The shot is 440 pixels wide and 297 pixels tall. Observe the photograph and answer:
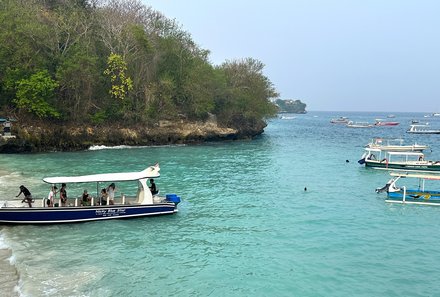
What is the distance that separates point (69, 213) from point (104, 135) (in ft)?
121

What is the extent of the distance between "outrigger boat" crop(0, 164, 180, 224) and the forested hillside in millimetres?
32071

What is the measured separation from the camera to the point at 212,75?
7031cm

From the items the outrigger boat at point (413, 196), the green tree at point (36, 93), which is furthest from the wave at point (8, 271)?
the green tree at point (36, 93)

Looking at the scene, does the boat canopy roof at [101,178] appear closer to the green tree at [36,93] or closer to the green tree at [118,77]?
the green tree at [36,93]

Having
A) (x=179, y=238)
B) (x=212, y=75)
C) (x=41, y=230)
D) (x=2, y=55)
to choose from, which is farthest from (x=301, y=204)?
(x=212, y=75)

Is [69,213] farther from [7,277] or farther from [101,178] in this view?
[7,277]

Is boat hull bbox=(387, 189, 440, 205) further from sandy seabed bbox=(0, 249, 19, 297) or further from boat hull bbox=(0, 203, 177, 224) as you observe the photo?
sandy seabed bbox=(0, 249, 19, 297)

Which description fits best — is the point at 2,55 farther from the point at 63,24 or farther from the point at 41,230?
the point at 41,230

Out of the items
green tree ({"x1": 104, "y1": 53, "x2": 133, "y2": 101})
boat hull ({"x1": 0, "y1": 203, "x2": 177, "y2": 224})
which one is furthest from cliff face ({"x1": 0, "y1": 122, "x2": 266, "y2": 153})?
boat hull ({"x1": 0, "y1": 203, "x2": 177, "y2": 224})

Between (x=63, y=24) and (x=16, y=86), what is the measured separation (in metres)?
11.5

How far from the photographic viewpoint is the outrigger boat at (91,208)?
20.6 m

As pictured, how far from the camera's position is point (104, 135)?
56625 mm

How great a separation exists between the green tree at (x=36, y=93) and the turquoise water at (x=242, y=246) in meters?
18.5

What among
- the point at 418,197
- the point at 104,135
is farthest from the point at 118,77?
the point at 418,197
